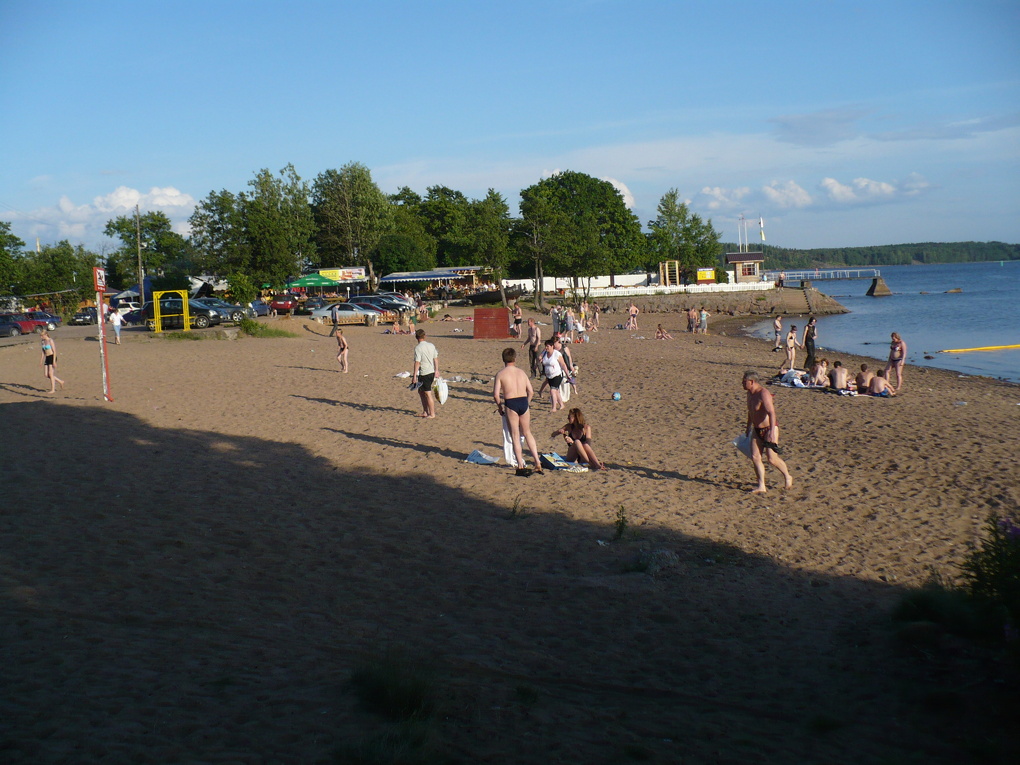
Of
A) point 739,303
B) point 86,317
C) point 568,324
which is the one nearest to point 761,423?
point 568,324

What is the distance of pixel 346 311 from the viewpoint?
3925cm

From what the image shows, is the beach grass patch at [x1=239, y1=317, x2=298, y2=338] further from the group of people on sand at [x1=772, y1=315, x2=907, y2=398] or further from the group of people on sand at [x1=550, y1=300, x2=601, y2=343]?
the group of people on sand at [x1=772, y1=315, x2=907, y2=398]

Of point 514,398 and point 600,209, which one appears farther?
point 600,209

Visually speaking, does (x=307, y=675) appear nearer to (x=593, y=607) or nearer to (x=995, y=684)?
(x=593, y=607)

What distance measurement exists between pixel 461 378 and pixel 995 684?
15551mm

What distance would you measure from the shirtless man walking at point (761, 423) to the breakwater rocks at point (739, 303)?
47.7 metres

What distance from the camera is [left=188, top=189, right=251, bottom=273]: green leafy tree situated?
49.5 meters

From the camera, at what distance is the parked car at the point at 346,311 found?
3909 cm

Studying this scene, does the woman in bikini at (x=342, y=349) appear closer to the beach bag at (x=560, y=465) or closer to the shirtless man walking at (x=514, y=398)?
the beach bag at (x=560, y=465)

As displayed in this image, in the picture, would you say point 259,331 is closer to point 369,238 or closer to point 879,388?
point 879,388

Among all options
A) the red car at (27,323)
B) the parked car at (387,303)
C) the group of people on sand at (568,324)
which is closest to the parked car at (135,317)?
the red car at (27,323)

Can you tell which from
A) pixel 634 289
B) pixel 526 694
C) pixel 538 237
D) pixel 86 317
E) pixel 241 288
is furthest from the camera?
pixel 634 289

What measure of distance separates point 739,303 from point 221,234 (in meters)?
40.1

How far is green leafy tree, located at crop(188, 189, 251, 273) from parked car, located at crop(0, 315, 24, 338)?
44.1 feet
